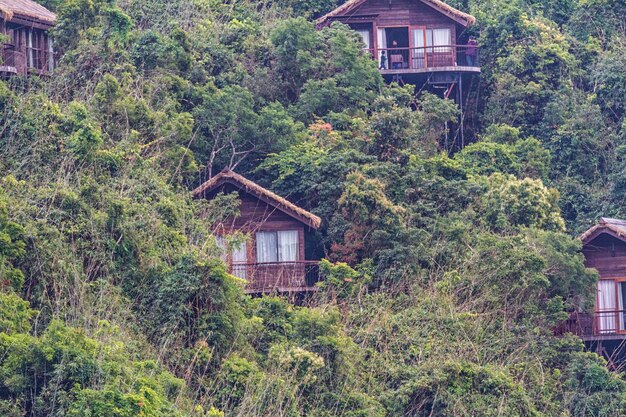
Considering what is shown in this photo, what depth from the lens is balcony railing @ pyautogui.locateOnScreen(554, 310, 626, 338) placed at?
102ft

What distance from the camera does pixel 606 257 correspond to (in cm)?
3167

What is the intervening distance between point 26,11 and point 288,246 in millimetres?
7898

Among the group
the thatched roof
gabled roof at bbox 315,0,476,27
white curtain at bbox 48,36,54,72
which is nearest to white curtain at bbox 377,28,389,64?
gabled roof at bbox 315,0,476,27

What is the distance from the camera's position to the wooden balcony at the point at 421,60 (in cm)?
3856

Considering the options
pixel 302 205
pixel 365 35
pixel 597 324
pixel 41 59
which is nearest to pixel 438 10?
pixel 365 35

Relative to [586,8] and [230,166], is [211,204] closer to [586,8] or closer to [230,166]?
[230,166]

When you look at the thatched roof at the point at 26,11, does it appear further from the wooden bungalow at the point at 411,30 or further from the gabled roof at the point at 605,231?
the gabled roof at the point at 605,231

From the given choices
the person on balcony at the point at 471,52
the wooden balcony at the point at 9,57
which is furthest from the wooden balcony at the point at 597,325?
the wooden balcony at the point at 9,57

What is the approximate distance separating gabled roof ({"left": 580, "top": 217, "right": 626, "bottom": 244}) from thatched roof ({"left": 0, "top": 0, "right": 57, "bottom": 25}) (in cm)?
1255

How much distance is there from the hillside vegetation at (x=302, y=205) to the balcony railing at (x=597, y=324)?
66 cm

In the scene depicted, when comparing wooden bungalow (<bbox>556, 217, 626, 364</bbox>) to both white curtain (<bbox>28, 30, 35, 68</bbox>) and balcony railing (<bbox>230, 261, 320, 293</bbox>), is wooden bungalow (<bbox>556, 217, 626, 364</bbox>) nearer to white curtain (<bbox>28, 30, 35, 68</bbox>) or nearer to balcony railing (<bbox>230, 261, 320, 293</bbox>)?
balcony railing (<bbox>230, 261, 320, 293</bbox>)

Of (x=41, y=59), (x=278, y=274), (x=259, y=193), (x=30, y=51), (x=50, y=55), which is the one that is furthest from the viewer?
(x=50, y=55)

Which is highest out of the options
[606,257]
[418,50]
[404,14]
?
[404,14]

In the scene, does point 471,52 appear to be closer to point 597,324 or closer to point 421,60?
point 421,60
